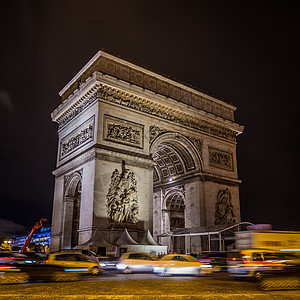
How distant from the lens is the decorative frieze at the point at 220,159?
121ft

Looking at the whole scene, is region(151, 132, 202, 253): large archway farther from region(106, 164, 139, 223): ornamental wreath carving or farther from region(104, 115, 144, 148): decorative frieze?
region(106, 164, 139, 223): ornamental wreath carving

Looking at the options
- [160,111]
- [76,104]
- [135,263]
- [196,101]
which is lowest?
[135,263]

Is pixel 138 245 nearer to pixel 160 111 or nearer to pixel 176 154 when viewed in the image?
pixel 176 154

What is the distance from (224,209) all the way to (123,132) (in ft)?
45.2

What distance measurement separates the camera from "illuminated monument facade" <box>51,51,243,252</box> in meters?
28.1

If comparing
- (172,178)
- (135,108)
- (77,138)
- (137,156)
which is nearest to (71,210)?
(77,138)

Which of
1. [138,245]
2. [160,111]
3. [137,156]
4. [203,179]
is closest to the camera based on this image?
[138,245]

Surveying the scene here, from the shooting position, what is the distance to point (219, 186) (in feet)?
119

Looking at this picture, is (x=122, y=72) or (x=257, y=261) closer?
(x=257, y=261)

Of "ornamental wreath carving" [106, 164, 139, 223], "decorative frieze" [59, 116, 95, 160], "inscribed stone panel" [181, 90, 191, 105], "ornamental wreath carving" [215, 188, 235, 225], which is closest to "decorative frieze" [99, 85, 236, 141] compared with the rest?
"inscribed stone panel" [181, 90, 191, 105]

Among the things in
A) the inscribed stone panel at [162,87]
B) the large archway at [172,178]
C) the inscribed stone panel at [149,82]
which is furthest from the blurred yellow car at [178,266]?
the inscribed stone panel at [162,87]

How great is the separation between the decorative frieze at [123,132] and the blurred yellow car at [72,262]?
14.1 metres

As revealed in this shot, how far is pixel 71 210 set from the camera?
32531 millimetres

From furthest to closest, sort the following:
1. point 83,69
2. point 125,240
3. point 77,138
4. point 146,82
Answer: point 146,82 → point 83,69 → point 77,138 → point 125,240
